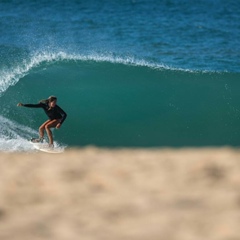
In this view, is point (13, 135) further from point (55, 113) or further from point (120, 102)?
point (120, 102)

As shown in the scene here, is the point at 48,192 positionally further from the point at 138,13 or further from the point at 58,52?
the point at 138,13

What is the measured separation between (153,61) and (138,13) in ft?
28.4

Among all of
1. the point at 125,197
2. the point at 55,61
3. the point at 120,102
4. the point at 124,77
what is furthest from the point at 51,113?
the point at 125,197

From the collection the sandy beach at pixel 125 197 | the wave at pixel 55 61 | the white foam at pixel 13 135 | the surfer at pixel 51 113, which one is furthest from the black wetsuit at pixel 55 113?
the sandy beach at pixel 125 197

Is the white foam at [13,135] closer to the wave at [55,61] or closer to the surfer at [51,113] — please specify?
the surfer at [51,113]

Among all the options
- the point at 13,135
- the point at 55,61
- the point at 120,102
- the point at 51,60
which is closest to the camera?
the point at 13,135

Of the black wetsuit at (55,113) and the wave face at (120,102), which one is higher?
the black wetsuit at (55,113)

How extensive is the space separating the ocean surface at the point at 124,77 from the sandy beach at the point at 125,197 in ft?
25.3

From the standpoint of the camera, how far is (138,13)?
2941cm

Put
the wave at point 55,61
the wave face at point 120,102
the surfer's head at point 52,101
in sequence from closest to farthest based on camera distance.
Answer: the surfer's head at point 52,101
the wave face at point 120,102
the wave at point 55,61

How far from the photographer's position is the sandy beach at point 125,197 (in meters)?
3.40

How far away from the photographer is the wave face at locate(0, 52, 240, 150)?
14250mm

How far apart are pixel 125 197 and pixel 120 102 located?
1237cm

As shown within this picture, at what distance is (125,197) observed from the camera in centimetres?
395
